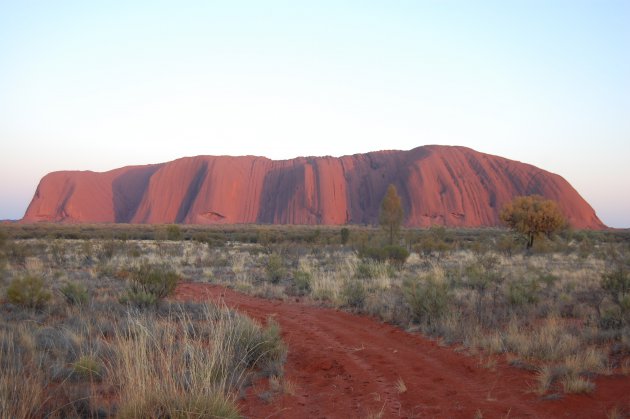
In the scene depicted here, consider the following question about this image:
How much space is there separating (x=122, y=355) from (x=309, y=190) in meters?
84.3

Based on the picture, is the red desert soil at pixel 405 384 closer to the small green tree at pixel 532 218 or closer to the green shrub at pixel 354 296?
the green shrub at pixel 354 296

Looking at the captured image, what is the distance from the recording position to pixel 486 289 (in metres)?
10.9

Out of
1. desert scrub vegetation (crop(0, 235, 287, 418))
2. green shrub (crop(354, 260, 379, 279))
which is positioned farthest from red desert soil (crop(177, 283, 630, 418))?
green shrub (crop(354, 260, 379, 279))

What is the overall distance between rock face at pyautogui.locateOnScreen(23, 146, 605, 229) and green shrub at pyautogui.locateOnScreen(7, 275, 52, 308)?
7272 centimetres

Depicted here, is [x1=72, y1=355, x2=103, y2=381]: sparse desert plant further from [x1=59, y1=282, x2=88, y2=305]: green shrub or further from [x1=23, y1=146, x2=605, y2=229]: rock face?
[x1=23, y1=146, x2=605, y2=229]: rock face

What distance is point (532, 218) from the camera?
26469 millimetres

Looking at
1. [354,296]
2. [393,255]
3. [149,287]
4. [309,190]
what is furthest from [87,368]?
[309,190]

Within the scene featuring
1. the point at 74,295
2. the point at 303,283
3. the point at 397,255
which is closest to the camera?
the point at 74,295

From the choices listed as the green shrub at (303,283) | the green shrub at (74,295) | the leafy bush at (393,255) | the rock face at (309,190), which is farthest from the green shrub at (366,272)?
the rock face at (309,190)

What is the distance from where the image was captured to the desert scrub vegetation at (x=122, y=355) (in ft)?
12.1

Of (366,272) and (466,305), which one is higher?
(366,272)

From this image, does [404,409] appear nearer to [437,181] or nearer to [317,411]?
[317,411]

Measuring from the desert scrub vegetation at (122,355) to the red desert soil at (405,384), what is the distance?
43 centimetres

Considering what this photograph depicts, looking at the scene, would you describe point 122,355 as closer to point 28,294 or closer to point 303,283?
point 28,294
